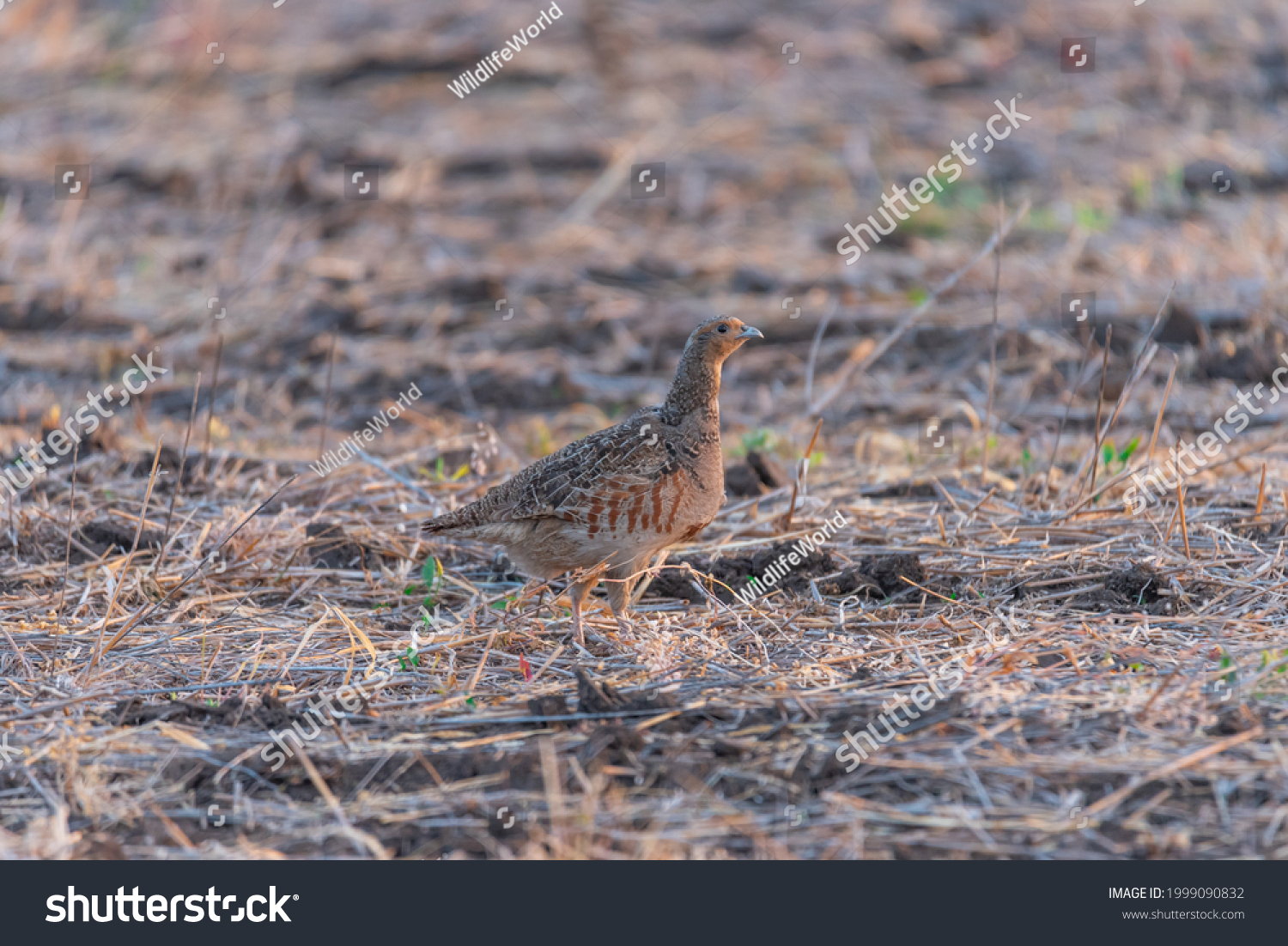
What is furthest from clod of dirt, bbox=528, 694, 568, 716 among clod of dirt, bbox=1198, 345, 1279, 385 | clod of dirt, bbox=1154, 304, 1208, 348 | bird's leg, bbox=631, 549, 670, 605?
clod of dirt, bbox=1154, 304, 1208, 348

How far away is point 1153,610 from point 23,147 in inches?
534

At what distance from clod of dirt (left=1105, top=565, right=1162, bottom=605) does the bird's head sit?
1.94 metres

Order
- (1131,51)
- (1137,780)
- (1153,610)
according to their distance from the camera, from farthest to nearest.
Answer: (1131,51)
(1153,610)
(1137,780)

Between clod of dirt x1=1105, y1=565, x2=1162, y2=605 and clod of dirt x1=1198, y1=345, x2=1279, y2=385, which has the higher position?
clod of dirt x1=1105, y1=565, x2=1162, y2=605

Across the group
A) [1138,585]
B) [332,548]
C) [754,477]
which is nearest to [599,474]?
[332,548]

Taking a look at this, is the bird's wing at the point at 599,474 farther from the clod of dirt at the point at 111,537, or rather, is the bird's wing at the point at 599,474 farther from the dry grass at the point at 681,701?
the clod of dirt at the point at 111,537

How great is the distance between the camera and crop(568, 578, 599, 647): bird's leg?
226 inches

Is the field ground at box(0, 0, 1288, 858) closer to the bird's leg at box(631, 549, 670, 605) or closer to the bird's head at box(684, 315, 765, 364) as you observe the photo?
the bird's leg at box(631, 549, 670, 605)

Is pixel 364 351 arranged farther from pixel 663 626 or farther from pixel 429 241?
pixel 663 626

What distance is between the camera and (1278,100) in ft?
48.1

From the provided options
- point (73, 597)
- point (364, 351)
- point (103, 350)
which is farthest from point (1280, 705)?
point (103, 350)

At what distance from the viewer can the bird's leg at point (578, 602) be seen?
5730mm

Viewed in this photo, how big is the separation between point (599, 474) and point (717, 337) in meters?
0.84

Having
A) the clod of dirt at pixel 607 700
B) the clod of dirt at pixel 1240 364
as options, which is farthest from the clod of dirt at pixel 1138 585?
the clod of dirt at pixel 1240 364
